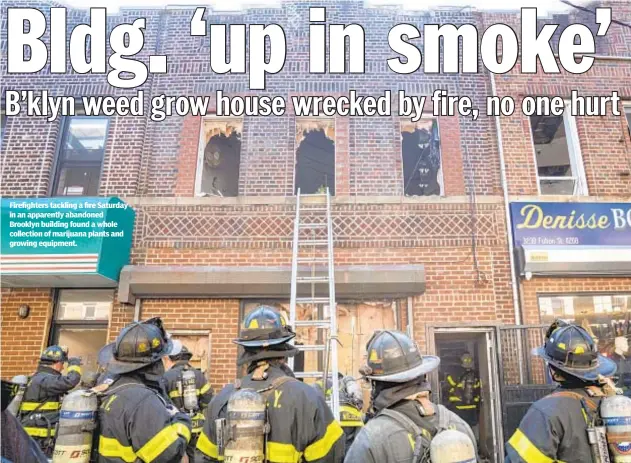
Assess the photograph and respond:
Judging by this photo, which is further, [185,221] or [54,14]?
[54,14]

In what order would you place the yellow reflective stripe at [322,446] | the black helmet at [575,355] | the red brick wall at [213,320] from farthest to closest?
the red brick wall at [213,320] < the black helmet at [575,355] < the yellow reflective stripe at [322,446]

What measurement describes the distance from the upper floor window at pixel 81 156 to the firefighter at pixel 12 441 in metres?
6.66

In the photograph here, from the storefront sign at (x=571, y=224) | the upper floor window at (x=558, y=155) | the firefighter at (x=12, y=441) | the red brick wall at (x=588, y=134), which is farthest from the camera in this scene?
the upper floor window at (x=558, y=155)

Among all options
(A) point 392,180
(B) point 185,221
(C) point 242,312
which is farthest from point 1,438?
(A) point 392,180

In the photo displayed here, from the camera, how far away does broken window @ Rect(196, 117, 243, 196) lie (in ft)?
27.0

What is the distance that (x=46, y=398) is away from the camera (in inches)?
203

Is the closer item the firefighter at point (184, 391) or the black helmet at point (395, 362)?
the black helmet at point (395, 362)

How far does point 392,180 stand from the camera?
7.61 m

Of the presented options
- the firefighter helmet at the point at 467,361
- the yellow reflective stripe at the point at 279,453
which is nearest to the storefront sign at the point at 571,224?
the firefighter helmet at the point at 467,361

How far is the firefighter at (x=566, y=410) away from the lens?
97.8 inches

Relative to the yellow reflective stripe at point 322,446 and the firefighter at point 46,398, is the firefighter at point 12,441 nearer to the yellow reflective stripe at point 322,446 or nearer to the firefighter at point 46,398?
the yellow reflective stripe at point 322,446

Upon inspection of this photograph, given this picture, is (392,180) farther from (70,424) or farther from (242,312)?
(70,424)

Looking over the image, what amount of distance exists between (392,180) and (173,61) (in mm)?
4642

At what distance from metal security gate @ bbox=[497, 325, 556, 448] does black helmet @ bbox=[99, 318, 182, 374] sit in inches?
201
